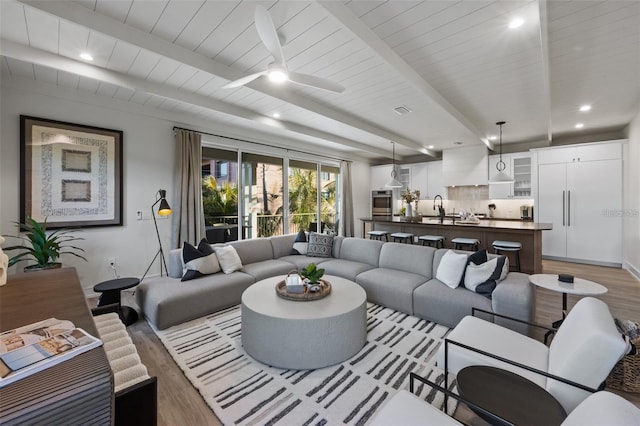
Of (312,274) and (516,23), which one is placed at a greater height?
(516,23)

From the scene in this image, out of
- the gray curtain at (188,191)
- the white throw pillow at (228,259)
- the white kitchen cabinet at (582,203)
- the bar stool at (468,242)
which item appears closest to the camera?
the white throw pillow at (228,259)

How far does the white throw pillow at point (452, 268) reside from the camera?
2914mm

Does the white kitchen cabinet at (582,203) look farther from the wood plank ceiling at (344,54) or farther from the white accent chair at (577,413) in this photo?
the white accent chair at (577,413)

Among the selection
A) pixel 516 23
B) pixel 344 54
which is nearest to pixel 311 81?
pixel 344 54

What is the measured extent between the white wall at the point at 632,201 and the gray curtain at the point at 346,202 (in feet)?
18.0

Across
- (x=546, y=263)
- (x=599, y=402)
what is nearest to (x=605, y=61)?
(x=599, y=402)

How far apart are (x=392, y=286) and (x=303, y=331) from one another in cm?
147

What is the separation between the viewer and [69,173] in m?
3.45

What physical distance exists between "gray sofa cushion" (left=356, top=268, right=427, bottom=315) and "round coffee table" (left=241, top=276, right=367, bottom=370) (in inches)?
33.1

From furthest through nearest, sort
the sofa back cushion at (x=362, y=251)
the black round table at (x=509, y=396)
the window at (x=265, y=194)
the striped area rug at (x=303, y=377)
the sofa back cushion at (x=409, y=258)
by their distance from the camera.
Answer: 1. the window at (x=265, y=194)
2. the sofa back cushion at (x=362, y=251)
3. the sofa back cushion at (x=409, y=258)
4. the striped area rug at (x=303, y=377)
5. the black round table at (x=509, y=396)

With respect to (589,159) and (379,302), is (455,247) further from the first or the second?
(589,159)

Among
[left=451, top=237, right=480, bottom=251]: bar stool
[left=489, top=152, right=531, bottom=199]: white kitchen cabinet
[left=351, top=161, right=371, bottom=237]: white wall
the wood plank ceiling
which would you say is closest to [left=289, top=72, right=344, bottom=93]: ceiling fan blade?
the wood plank ceiling

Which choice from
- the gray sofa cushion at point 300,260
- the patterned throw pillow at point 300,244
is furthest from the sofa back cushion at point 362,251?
the patterned throw pillow at point 300,244

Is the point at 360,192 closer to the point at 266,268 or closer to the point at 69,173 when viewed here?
the point at 266,268
